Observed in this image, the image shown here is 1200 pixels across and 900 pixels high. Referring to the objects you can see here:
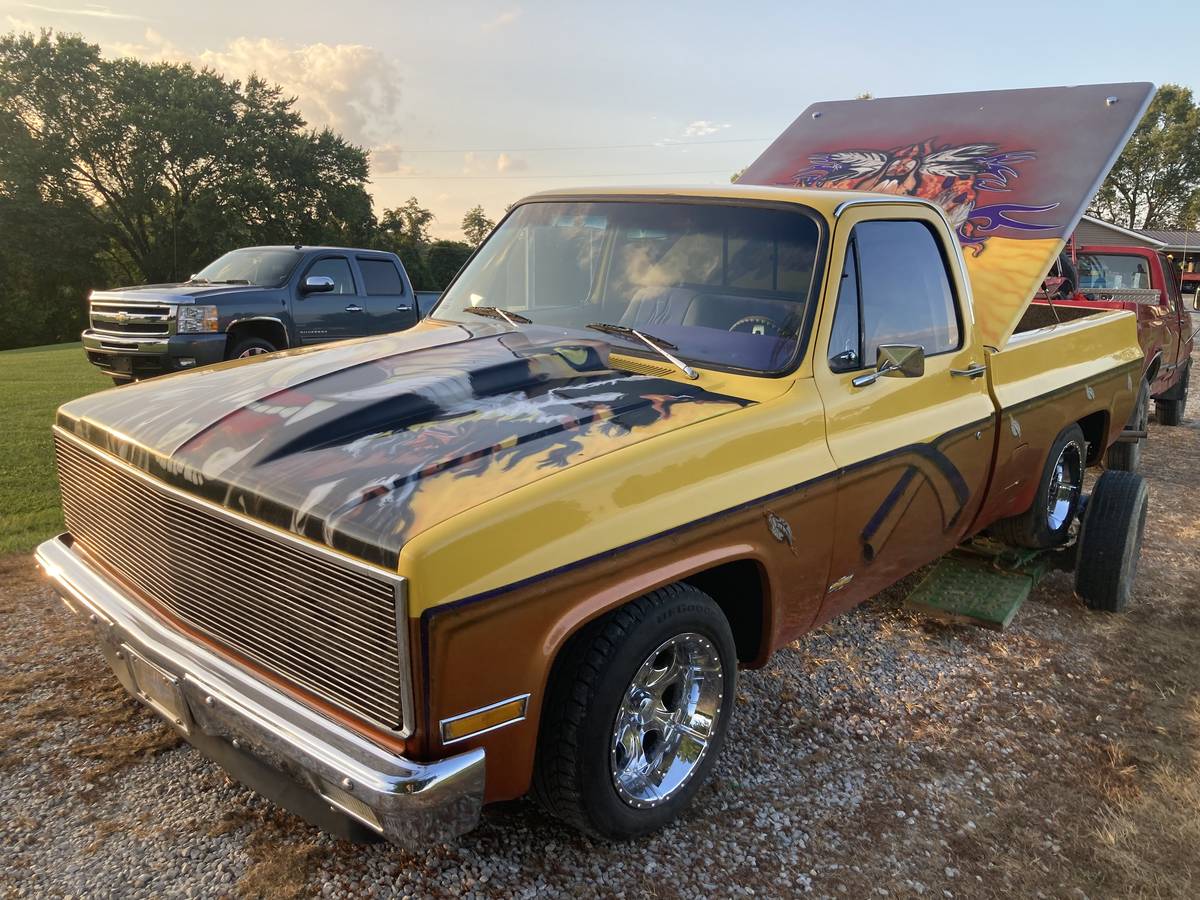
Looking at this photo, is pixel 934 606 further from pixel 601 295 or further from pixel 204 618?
pixel 204 618

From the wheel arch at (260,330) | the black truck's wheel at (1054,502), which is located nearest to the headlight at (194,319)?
the wheel arch at (260,330)

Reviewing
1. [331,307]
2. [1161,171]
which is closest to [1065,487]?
[331,307]

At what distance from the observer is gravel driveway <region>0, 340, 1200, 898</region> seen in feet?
8.47

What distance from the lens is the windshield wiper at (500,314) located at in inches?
145

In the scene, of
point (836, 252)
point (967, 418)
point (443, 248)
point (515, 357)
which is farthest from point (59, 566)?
point (443, 248)

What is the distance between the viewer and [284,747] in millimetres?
2143

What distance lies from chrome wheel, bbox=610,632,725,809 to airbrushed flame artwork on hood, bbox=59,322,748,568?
2.42ft

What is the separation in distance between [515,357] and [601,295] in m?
0.64

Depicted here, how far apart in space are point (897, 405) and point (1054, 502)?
229cm

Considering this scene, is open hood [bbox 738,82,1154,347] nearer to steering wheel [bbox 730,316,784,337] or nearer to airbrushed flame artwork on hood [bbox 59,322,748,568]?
steering wheel [bbox 730,316,784,337]

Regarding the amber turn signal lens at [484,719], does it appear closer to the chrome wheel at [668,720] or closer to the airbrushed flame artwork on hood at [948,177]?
the chrome wheel at [668,720]

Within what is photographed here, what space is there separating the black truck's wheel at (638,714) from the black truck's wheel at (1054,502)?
268 cm

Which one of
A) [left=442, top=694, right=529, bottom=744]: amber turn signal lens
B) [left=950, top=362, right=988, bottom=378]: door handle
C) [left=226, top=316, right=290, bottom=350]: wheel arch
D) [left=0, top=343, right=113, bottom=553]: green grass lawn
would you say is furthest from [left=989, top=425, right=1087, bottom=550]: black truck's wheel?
[left=226, top=316, right=290, bottom=350]: wheel arch

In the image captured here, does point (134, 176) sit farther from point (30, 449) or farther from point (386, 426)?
point (386, 426)
